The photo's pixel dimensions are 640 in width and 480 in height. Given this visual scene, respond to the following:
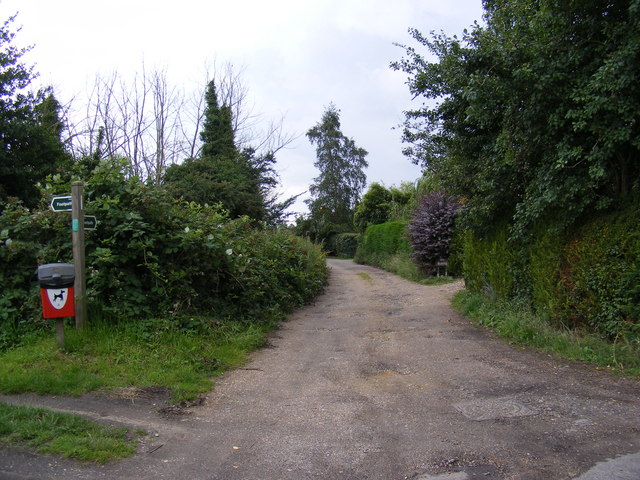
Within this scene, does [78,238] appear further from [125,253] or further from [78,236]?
[125,253]

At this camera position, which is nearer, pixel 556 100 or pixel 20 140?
pixel 556 100

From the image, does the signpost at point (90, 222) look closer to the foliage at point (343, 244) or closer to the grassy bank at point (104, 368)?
the grassy bank at point (104, 368)

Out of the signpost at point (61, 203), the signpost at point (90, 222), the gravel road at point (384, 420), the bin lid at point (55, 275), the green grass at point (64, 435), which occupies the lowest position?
the gravel road at point (384, 420)

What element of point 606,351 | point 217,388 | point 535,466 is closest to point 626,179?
point 606,351

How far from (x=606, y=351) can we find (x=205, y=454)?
16.8 feet

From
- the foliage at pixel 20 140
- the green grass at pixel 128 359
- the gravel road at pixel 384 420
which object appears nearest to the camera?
the gravel road at pixel 384 420

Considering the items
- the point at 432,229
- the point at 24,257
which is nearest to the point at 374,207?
the point at 432,229

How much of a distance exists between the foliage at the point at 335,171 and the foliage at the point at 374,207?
13.8 m

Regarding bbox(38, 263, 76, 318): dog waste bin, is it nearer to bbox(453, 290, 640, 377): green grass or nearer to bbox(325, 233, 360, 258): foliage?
bbox(453, 290, 640, 377): green grass

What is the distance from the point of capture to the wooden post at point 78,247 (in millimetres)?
6633

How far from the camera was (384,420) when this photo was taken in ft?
15.0

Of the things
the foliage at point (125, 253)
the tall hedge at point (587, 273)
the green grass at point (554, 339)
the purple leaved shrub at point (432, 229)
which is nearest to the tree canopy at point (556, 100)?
the tall hedge at point (587, 273)

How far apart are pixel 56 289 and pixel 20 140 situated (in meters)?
9.81

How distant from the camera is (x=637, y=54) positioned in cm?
575
